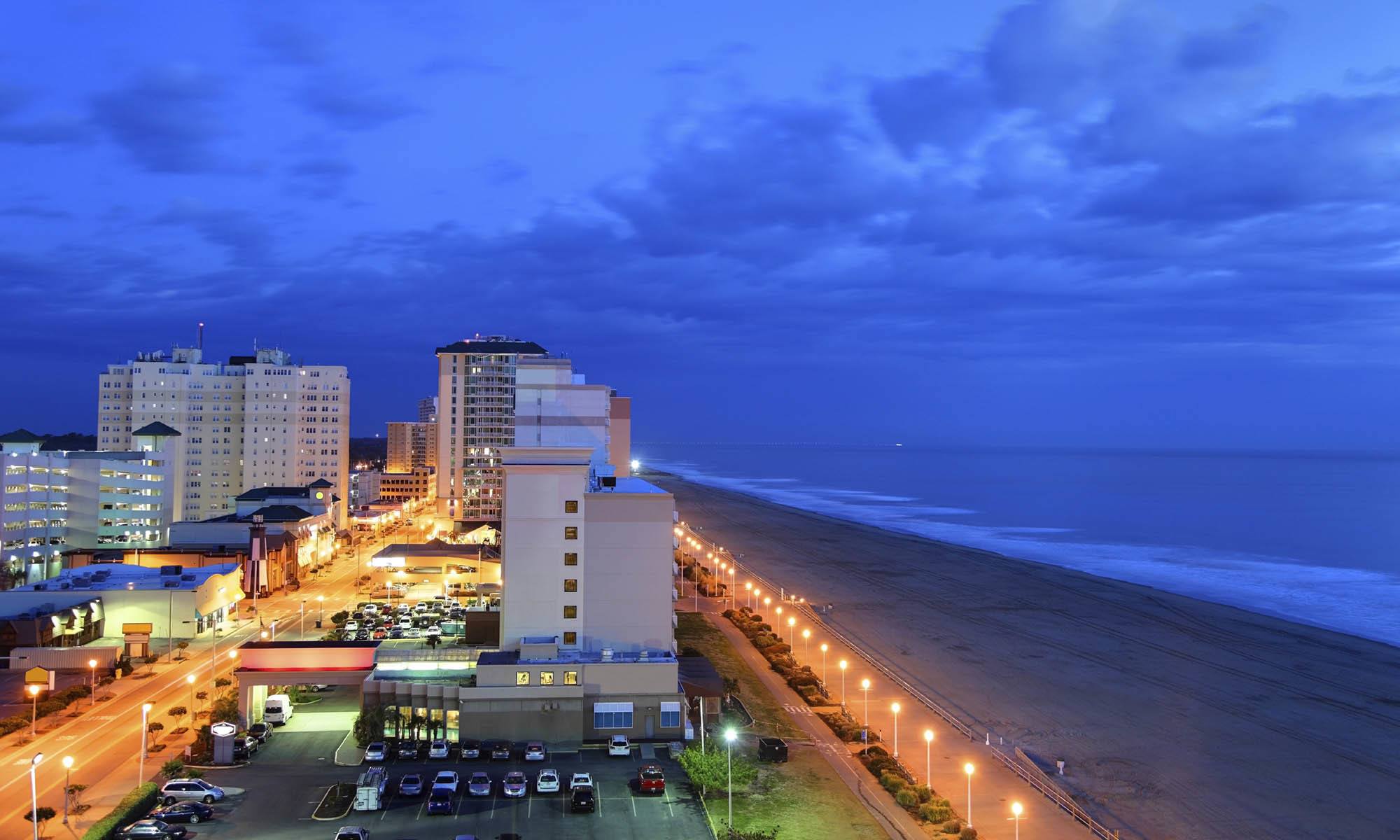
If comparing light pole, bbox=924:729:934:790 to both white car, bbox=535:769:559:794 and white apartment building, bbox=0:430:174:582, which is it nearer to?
white car, bbox=535:769:559:794

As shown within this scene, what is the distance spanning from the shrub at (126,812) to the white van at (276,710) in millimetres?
8540

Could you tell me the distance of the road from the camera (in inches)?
1230

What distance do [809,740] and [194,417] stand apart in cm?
11746

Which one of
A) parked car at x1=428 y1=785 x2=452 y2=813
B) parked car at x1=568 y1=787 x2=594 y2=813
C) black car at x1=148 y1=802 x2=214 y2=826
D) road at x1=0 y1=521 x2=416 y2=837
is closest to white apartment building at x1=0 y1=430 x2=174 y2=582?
road at x1=0 y1=521 x2=416 y2=837

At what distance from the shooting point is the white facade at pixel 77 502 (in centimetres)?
7662

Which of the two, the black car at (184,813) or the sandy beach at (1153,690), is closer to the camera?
the black car at (184,813)

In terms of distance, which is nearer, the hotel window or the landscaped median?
the landscaped median

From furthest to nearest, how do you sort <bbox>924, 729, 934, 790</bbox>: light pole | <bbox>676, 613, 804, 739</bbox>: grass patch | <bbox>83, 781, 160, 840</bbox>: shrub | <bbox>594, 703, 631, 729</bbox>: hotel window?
<bbox>676, 613, 804, 739</bbox>: grass patch < <bbox>594, 703, 631, 729</bbox>: hotel window < <bbox>924, 729, 934, 790</bbox>: light pole < <bbox>83, 781, 160, 840</bbox>: shrub

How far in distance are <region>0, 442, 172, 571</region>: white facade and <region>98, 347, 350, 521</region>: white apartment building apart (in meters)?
37.3

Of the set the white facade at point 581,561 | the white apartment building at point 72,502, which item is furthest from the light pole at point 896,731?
the white apartment building at point 72,502

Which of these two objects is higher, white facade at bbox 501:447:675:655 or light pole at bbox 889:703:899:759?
white facade at bbox 501:447:675:655

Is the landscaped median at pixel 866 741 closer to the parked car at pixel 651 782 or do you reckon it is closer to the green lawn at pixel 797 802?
the green lawn at pixel 797 802

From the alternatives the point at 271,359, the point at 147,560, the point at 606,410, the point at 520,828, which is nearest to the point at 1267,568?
the point at 606,410

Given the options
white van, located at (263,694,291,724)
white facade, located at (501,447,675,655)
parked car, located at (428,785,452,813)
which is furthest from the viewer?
white facade, located at (501,447,675,655)
